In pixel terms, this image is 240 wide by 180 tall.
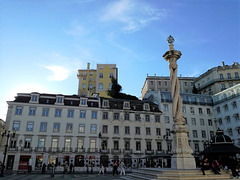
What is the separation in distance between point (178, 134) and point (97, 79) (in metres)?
45.4

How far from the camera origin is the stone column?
41.8 ft

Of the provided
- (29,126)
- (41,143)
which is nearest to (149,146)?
(41,143)

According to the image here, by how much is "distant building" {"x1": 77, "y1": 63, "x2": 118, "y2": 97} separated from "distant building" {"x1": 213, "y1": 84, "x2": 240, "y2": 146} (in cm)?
3002

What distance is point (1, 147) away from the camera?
31.2 m

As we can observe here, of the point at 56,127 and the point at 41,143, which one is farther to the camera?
the point at 56,127

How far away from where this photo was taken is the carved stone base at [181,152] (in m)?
12.7

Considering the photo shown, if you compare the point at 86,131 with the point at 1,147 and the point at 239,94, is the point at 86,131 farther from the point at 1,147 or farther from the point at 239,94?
the point at 239,94

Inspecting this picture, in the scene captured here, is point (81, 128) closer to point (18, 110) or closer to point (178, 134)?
point (18, 110)

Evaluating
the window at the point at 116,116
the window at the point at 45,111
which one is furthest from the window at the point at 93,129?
the window at the point at 45,111

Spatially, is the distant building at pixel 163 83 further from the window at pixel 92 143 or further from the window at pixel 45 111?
the window at pixel 45 111

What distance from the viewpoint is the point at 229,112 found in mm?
39969

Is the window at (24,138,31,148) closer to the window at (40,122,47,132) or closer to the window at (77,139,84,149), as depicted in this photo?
the window at (40,122,47,132)

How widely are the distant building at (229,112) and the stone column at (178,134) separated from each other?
1182 inches

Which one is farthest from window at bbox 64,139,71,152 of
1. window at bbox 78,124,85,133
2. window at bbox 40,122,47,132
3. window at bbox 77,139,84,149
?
window at bbox 40,122,47,132
